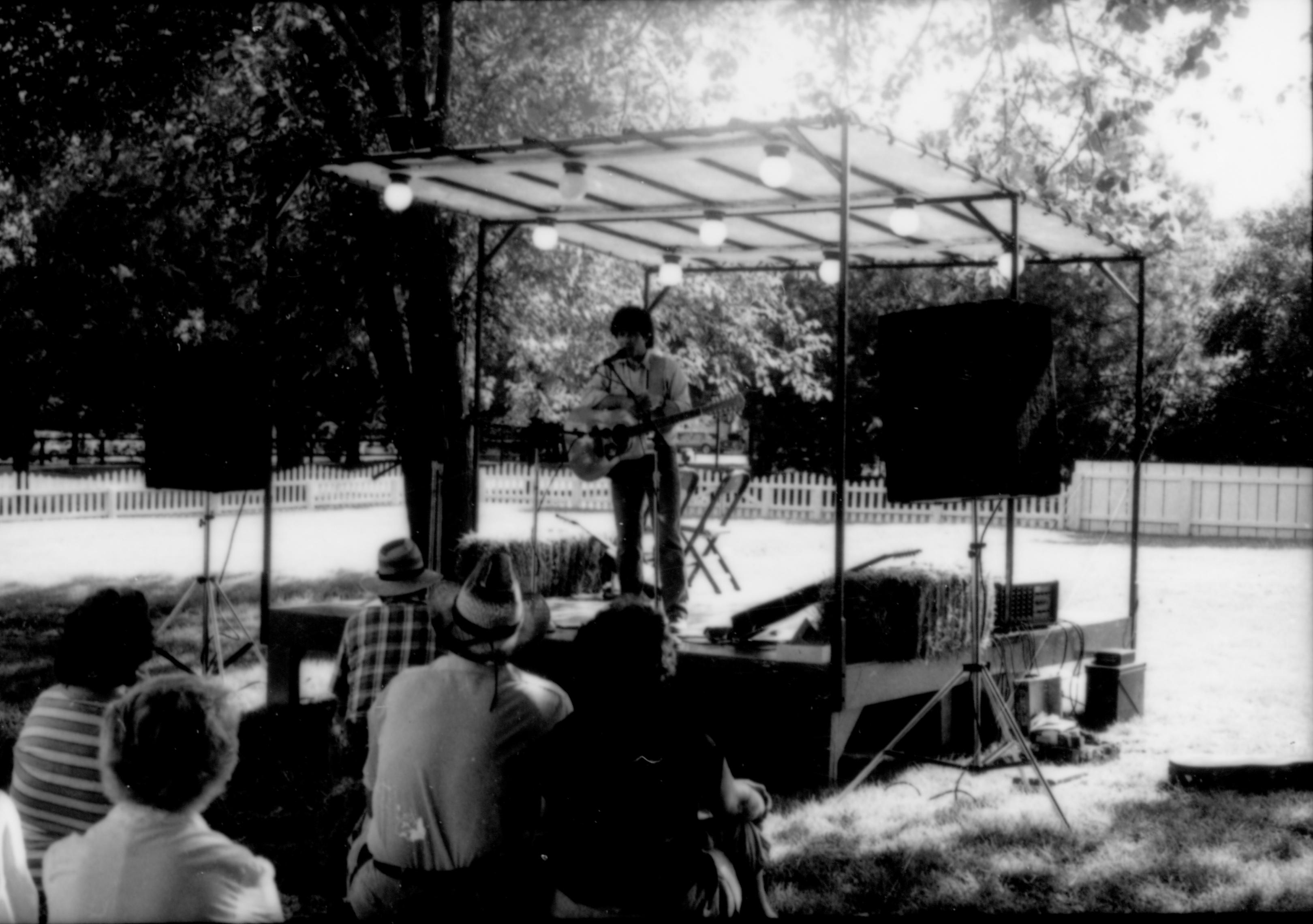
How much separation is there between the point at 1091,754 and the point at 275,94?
23.9 ft

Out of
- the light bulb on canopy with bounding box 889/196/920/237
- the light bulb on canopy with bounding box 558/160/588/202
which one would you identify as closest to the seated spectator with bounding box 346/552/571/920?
the light bulb on canopy with bounding box 558/160/588/202

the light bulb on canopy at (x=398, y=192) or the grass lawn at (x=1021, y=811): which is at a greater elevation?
the light bulb on canopy at (x=398, y=192)

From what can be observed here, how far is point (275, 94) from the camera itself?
32.0 ft

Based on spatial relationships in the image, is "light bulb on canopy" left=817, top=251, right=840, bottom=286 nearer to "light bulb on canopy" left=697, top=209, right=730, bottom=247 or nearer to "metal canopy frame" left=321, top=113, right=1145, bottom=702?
"metal canopy frame" left=321, top=113, right=1145, bottom=702

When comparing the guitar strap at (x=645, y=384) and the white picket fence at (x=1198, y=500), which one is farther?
the white picket fence at (x=1198, y=500)

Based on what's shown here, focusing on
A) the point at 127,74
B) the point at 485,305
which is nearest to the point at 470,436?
the point at 485,305

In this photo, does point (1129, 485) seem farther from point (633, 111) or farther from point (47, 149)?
point (47, 149)

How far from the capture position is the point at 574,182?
6.21m

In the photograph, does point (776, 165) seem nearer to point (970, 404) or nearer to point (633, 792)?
point (970, 404)

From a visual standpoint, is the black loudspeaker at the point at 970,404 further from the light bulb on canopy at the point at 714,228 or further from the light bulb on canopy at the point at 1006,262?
the light bulb on canopy at the point at 1006,262

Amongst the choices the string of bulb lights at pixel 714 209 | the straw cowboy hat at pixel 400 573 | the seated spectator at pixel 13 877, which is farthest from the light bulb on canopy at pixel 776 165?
the seated spectator at pixel 13 877

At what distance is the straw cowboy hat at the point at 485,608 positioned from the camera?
3.31m

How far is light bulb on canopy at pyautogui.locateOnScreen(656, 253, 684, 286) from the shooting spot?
31.1 ft

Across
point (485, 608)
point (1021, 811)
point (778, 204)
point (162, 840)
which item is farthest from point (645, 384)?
point (162, 840)
